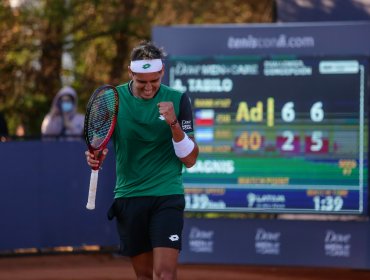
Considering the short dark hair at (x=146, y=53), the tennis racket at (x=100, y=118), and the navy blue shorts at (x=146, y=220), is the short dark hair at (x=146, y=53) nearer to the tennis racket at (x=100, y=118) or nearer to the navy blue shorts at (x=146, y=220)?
the tennis racket at (x=100, y=118)

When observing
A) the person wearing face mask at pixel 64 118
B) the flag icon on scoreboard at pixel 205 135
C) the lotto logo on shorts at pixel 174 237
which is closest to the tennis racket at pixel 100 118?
the lotto logo on shorts at pixel 174 237

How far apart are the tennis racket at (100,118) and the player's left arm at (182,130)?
43cm

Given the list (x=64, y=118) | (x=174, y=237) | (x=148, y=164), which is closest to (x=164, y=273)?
(x=174, y=237)

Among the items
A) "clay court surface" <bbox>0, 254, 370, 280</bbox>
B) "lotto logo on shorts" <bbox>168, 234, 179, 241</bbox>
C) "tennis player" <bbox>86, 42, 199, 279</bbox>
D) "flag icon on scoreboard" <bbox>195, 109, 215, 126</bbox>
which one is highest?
"flag icon on scoreboard" <bbox>195, 109, 215, 126</bbox>

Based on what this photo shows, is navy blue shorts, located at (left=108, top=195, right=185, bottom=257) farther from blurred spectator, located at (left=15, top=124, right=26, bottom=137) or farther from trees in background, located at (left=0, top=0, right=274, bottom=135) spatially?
trees in background, located at (left=0, top=0, right=274, bottom=135)

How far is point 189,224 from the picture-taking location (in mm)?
12594

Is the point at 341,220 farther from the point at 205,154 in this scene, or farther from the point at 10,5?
the point at 10,5

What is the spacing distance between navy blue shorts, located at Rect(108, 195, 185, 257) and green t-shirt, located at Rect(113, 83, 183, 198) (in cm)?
5

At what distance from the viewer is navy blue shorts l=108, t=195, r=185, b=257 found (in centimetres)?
761

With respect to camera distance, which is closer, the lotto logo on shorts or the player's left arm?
the player's left arm

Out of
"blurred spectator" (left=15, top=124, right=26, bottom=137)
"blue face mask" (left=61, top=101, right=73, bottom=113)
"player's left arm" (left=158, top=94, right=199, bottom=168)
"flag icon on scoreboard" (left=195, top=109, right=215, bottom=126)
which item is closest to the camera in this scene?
"player's left arm" (left=158, top=94, right=199, bottom=168)

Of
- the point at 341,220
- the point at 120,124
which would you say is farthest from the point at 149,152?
the point at 341,220

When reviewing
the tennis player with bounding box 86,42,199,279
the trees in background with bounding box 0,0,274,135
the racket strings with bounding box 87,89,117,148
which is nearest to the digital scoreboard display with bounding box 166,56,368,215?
the tennis player with bounding box 86,42,199,279

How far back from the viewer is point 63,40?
61.1 feet
